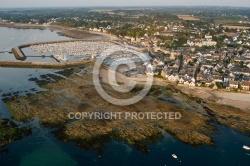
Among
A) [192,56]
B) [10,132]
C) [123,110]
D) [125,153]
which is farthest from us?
[192,56]

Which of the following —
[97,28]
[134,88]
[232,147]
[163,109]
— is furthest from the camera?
[97,28]

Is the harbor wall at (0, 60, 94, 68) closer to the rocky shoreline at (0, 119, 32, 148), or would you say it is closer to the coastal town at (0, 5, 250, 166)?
the coastal town at (0, 5, 250, 166)

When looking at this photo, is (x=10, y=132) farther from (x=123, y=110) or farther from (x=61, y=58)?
(x=61, y=58)

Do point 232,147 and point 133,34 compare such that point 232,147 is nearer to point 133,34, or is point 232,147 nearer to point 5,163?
point 5,163

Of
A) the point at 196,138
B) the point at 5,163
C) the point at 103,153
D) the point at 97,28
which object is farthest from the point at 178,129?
the point at 97,28

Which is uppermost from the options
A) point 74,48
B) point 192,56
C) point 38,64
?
point 192,56

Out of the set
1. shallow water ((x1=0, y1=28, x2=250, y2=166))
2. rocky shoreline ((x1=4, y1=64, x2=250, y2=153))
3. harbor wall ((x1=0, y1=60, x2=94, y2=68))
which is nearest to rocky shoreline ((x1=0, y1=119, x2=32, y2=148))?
shallow water ((x1=0, y1=28, x2=250, y2=166))

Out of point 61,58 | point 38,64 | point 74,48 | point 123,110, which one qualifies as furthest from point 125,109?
point 74,48

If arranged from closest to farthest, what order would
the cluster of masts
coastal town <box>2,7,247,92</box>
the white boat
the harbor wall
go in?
coastal town <box>2,7,247,92</box> → the harbor wall → the white boat → the cluster of masts

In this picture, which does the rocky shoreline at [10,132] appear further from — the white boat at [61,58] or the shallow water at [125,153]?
the white boat at [61,58]
